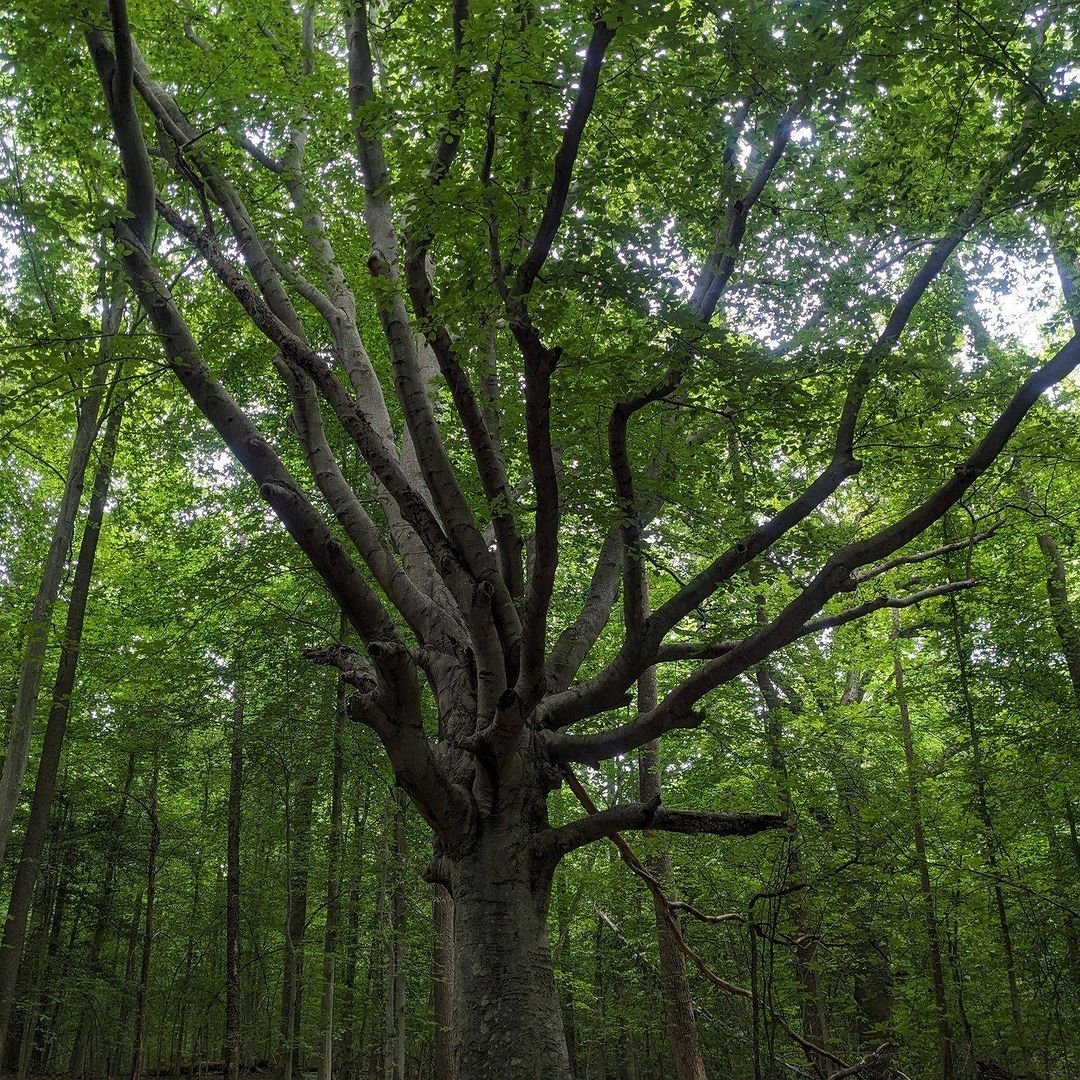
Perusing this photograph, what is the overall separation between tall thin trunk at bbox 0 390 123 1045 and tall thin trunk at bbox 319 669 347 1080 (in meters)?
2.81

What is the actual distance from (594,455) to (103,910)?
40.3ft

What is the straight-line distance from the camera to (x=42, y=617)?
8.09 meters

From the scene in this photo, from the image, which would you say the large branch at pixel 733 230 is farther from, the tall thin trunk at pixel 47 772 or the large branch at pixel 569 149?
the tall thin trunk at pixel 47 772

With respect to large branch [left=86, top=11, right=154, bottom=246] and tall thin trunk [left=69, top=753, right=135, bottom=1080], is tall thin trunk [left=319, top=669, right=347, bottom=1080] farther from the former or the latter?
large branch [left=86, top=11, right=154, bottom=246]

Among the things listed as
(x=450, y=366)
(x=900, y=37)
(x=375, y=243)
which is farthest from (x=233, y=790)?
(x=900, y=37)

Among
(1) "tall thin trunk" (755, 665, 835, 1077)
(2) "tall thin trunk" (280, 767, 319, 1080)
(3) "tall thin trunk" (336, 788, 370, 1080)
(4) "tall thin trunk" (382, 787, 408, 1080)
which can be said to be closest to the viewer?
(1) "tall thin trunk" (755, 665, 835, 1077)

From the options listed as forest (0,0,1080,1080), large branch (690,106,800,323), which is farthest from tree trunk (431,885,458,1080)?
large branch (690,106,800,323)

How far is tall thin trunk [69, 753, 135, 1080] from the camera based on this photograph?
1229 cm

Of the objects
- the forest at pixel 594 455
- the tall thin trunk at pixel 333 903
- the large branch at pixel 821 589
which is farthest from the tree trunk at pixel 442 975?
the large branch at pixel 821 589

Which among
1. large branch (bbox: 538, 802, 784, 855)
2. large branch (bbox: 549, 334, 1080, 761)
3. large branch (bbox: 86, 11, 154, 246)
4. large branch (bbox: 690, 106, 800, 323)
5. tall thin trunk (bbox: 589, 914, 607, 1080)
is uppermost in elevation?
large branch (bbox: 86, 11, 154, 246)

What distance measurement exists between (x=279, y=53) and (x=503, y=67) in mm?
3922

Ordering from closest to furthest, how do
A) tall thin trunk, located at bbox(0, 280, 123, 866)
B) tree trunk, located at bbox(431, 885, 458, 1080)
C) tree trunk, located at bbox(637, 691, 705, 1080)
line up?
tree trunk, located at bbox(637, 691, 705, 1080), tall thin trunk, located at bbox(0, 280, 123, 866), tree trunk, located at bbox(431, 885, 458, 1080)

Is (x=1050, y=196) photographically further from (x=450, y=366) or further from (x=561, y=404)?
(x=450, y=366)

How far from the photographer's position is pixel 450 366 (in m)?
3.98
